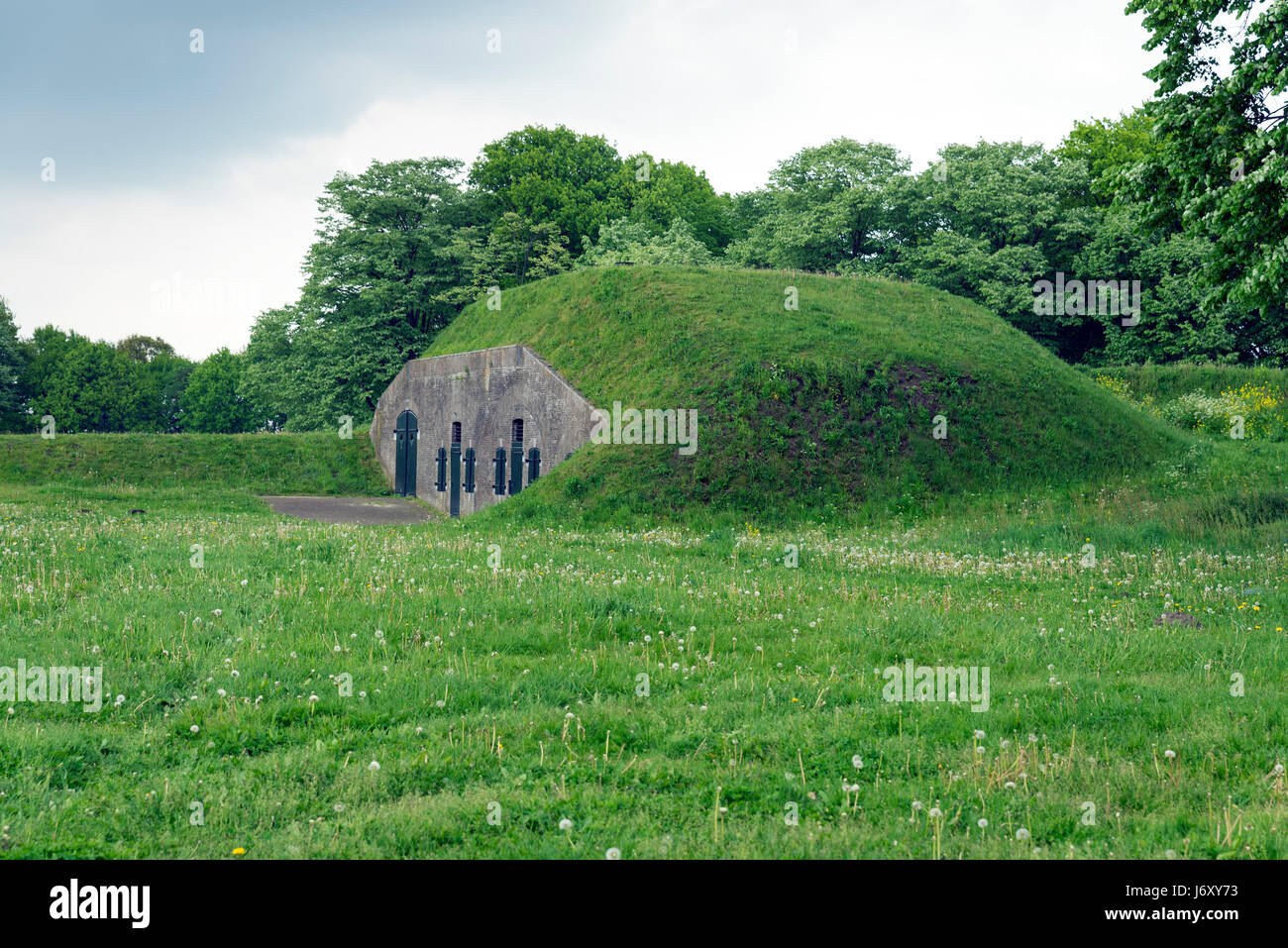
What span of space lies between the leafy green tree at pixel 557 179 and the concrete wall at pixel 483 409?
Answer: 17.3 metres

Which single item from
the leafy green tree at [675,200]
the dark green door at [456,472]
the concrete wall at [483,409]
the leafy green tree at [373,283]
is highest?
the leafy green tree at [675,200]

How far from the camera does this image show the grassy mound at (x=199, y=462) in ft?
130

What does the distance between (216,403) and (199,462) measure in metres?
52.4

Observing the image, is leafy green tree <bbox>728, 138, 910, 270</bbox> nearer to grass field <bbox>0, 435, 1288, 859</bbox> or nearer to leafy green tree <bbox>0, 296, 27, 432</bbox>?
grass field <bbox>0, 435, 1288, 859</bbox>

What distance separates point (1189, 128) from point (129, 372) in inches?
3340

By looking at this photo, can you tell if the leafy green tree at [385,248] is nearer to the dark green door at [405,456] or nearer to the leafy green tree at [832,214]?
the dark green door at [405,456]

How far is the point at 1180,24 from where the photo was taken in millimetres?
16703

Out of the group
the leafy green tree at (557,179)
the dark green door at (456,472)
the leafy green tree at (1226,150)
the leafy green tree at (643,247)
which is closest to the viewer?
the leafy green tree at (1226,150)

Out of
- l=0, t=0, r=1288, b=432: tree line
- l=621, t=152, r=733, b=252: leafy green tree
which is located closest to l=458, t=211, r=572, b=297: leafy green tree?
l=0, t=0, r=1288, b=432: tree line

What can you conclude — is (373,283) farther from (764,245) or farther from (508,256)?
(764,245)

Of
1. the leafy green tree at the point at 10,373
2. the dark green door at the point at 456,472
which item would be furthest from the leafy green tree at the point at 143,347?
the dark green door at the point at 456,472

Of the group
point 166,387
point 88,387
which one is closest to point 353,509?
point 88,387

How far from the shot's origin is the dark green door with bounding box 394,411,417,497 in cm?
4059

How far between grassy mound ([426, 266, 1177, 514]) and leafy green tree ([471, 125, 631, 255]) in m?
20.0
